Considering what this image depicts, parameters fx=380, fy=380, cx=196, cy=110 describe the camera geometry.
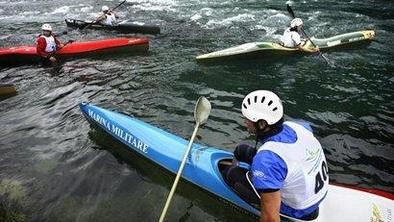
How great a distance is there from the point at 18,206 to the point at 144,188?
1655 millimetres

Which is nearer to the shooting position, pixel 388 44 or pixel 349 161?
pixel 349 161

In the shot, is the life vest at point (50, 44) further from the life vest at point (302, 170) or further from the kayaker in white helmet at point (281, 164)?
the life vest at point (302, 170)

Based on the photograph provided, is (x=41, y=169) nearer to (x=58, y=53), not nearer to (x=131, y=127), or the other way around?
(x=131, y=127)

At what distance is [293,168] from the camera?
322cm

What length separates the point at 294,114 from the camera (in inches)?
289

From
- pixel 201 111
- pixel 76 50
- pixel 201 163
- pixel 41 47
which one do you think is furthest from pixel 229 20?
pixel 201 163

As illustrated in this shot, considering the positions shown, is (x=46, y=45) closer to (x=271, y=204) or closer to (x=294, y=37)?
(x=294, y=37)

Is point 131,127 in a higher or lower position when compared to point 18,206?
higher

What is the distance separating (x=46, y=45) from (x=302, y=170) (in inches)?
358

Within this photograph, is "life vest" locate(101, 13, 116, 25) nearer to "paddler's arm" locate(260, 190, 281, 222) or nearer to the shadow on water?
the shadow on water

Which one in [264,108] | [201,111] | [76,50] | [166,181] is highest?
[264,108]

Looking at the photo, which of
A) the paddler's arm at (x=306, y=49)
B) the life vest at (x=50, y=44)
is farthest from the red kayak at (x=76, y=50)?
the paddler's arm at (x=306, y=49)

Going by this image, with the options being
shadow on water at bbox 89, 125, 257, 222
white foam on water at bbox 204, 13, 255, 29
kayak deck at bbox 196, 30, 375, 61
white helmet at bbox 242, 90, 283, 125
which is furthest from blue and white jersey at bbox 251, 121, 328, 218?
white foam on water at bbox 204, 13, 255, 29

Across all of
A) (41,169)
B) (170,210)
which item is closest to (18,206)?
Result: (41,169)
